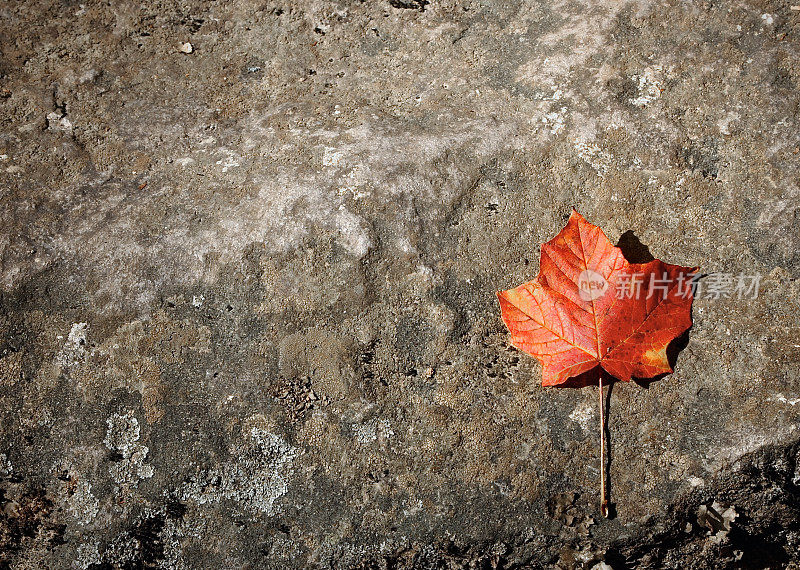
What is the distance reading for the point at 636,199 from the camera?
2.19m

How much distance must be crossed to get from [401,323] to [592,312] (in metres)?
0.62

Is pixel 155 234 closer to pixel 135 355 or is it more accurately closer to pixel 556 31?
pixel 135 355

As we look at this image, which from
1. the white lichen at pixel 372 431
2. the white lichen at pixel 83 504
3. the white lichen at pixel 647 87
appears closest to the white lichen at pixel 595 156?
the white lichen at pixel 647 87

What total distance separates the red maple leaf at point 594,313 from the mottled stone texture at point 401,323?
0.10 m

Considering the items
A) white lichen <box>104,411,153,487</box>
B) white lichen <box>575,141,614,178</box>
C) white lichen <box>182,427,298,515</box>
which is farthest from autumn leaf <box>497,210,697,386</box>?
white lichen <box>104,411,153,487</box>

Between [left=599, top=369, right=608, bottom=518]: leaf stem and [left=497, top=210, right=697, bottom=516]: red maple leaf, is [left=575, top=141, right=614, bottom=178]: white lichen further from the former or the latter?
[left=599, top=369, right=608, bottom=518]: leaf stem

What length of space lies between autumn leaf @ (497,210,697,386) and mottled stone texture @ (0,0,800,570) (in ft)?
0.32

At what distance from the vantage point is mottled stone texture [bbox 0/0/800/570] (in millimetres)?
2010

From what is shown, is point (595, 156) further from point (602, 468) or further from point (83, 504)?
point (83, 504)

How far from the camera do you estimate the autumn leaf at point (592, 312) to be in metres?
2.02

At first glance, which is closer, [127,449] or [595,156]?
[127,449]

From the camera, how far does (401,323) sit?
209 cm

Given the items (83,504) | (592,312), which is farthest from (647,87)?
(83,504)

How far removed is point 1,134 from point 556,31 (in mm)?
2116
